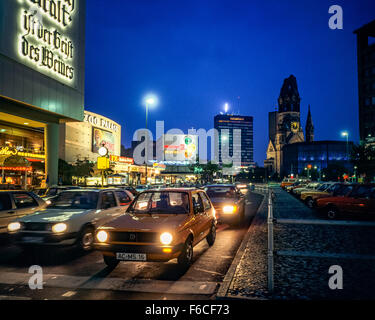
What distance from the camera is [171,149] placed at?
375ft

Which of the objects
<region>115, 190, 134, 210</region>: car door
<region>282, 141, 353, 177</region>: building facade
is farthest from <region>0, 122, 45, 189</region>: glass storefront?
<region>282, 141, 353, 177</region>: building facade

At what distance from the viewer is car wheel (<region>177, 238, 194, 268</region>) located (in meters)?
6.28

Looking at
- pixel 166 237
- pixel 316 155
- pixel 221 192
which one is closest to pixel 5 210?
pixel 166 237

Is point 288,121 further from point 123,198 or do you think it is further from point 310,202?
point 123,198

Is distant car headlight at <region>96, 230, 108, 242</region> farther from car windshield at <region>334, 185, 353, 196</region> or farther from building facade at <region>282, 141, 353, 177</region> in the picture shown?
building facade at <region>282, 141, 353, 177</region>

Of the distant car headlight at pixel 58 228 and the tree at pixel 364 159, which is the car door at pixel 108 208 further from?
the tree at pixel 364 159

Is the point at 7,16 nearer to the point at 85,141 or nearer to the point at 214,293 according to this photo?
the point at 214,293

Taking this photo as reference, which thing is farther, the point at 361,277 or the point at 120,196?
the point at 120,196

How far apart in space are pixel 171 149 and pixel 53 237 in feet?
352

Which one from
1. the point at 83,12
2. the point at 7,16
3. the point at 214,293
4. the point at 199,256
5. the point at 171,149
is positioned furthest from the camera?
the point at 171,149

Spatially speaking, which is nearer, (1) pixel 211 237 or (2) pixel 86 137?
(1) pixel 211 237

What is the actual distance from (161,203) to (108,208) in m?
2.16

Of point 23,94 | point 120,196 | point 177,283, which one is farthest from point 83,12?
point 177,283

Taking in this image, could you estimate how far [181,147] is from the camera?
374ft
